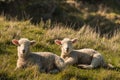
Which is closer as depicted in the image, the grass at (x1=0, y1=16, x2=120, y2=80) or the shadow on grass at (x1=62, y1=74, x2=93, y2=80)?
the grass at (x1=0, y1=16, x2=120, y2=80)

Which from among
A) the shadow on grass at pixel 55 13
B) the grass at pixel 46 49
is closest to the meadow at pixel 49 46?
the grass at pixel 46 49

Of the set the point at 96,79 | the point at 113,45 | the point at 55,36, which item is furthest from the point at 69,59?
the point at 113,45

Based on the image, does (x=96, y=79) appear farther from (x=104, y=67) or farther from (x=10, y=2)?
(x=10, y=2)

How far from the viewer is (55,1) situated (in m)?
25.6

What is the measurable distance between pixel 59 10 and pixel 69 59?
14.7 metres

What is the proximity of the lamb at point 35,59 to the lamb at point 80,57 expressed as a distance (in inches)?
18.7

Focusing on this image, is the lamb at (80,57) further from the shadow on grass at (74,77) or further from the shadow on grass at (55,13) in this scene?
the shadow on grass at (55,13)

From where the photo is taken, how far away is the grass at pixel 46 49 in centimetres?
863

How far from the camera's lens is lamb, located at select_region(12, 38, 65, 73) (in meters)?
8.92

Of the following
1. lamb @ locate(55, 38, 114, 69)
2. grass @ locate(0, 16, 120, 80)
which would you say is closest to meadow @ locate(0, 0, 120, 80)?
grass @ locate(0, 16, 120, 80)

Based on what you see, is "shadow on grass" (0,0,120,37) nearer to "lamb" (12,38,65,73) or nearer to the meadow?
the meadow

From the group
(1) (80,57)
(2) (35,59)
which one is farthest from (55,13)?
(2) (35,59)

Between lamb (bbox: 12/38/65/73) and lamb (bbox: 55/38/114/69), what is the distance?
47 centimetres

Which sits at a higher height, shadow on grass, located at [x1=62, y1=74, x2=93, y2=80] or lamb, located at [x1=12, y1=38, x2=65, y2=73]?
lamb, located at [x1=12, y1=38, x2=65, y2=73]
